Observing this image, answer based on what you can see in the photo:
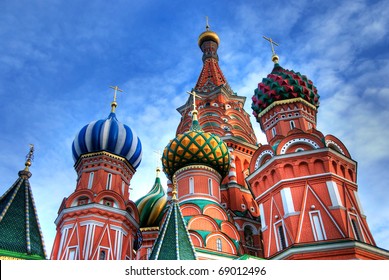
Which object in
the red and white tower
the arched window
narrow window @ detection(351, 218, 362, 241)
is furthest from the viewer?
the arched window

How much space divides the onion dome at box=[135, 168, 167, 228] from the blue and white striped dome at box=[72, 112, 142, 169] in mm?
3588

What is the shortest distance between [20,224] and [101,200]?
8077 mm

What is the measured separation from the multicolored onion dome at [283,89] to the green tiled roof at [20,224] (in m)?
10.3

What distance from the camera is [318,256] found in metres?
10.8

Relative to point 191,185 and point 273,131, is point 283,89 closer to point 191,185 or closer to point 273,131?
point 273,131

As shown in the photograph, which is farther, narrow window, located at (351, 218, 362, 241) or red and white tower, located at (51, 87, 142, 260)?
red and white tower, located at (51, 87, 142, 260)

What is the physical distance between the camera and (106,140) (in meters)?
17.5

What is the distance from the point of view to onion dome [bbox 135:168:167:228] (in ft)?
65.9

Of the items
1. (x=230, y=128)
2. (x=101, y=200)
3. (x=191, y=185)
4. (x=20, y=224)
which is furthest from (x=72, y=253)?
(x=230, y=128)

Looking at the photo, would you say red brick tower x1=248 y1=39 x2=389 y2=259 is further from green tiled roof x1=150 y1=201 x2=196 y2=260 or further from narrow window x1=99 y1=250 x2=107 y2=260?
narrow window x1=99 y1=250 x2=107 y2=260

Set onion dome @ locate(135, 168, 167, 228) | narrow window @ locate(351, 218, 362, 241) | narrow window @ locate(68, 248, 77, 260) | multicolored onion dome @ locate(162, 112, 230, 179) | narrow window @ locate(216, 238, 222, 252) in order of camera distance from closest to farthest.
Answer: narrow window @ locate(351, 218, 362, 241), narrow window @ locate(216, 238, 222, 252), narrow window @ locate(68, 248, 77, 260), multicolored onion dome @ locate(162, 112, 230, 179), onion dome @ locate(135, 168, 167, 228)

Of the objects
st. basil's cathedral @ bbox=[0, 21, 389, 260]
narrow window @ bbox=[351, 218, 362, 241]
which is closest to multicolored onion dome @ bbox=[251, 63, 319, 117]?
st. basil's cathedral @ bbox=[0, 21, 389, 260]
